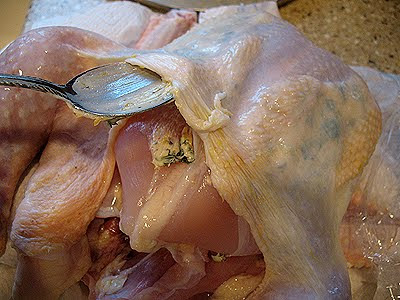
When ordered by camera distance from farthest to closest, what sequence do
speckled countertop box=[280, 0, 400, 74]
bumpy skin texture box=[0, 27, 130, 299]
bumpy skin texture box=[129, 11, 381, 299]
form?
1. speckled countertop box=[280, 0, 400, 74]
2. bumpy skin texture box=[0, 27, 130, 299]
3. bumpy skin texture box=[129, 11, 381, 299]

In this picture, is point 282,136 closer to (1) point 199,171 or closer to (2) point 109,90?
(1) point 199,171

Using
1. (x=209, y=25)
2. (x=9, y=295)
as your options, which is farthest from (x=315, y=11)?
(x=9, y=295)

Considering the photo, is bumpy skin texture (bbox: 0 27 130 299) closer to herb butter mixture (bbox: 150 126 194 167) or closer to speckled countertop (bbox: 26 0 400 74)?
herb butter mixture (bbox: 150 126 194 167)

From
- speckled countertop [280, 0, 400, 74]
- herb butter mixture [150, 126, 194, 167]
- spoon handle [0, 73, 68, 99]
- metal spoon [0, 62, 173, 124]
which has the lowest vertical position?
speckled countertop [280, 0, 400, 74]

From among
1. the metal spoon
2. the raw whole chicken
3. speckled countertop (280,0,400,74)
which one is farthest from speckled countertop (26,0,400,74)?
the metal spoon

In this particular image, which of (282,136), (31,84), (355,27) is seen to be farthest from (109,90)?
(355,27)

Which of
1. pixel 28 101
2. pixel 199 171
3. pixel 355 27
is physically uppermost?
pixel 28 101

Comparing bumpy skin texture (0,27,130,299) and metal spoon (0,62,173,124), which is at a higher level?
metal spoon (0,62,173,124)

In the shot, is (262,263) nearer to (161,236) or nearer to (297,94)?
(161,236)
